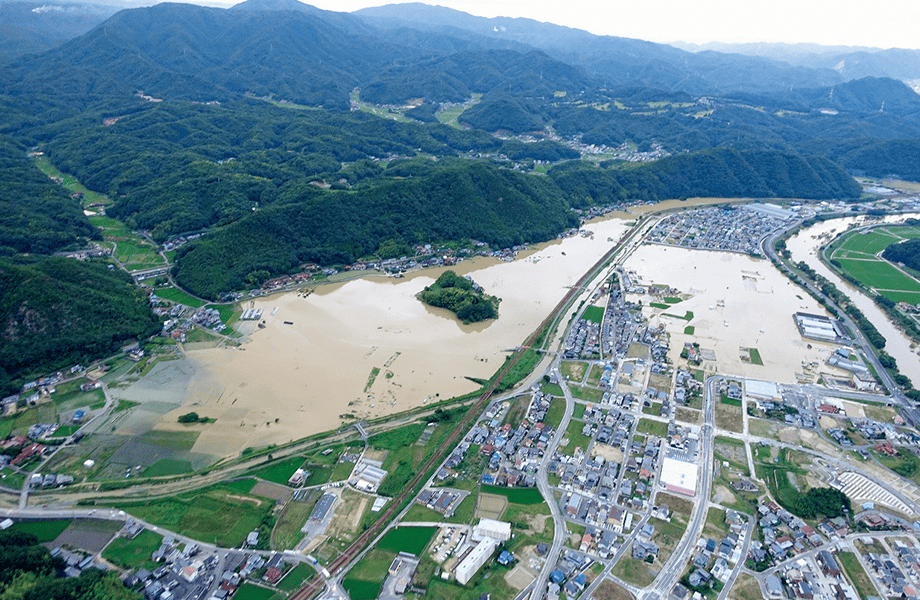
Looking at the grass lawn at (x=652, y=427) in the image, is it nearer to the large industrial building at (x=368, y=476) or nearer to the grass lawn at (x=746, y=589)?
the grass lawn at (x=746, y=589)

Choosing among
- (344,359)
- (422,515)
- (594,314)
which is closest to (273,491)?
(422,515)

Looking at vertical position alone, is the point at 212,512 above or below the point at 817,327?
below

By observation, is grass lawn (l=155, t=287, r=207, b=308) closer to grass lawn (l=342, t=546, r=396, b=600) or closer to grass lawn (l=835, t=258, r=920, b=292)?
grass lawn (l=342, t=546, r=396, b=600)

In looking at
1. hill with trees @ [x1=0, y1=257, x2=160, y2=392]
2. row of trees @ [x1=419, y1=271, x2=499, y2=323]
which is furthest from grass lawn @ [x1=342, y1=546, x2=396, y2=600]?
hill with trees @ [x1=0, y1=257, x2=160, y2=392]

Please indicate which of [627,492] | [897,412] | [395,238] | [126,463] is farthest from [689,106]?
[126,463]

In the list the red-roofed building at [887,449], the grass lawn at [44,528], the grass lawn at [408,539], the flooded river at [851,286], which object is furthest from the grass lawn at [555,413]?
the flooded river at [851,286]

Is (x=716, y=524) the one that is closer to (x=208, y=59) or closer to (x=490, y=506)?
(x=490, y=506)
